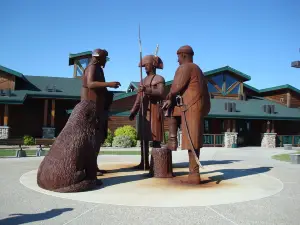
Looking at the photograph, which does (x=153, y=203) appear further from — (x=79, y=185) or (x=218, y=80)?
(x=218, y=80)

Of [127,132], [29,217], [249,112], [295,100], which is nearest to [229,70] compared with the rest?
[249,112]

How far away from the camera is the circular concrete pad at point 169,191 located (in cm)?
414

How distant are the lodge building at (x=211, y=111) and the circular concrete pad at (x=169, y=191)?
52.2ft

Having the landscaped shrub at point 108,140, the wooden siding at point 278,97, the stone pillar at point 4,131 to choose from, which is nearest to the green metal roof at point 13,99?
the stone pillar at point 4,131

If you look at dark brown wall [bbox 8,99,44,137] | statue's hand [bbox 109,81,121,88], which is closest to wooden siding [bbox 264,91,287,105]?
dark brown wall [bbox 8,99,44,137]

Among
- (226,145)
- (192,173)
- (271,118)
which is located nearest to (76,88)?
(226,145)

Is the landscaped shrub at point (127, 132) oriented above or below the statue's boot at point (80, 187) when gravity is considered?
above

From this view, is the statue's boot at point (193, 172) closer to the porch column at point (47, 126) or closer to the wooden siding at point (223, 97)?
the porch column at point (47, 126)

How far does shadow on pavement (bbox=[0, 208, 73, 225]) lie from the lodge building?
18.0 meters

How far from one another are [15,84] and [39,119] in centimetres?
336

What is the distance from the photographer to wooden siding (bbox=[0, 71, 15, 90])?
22.2 meters

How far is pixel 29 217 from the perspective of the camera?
131 inches

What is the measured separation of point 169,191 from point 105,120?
2286 millimetres

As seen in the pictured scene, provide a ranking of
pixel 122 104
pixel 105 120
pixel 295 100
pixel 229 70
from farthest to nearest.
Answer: pixel 295 100 → pixel 229 70 → pixel 122 104 → pixel 105 120
